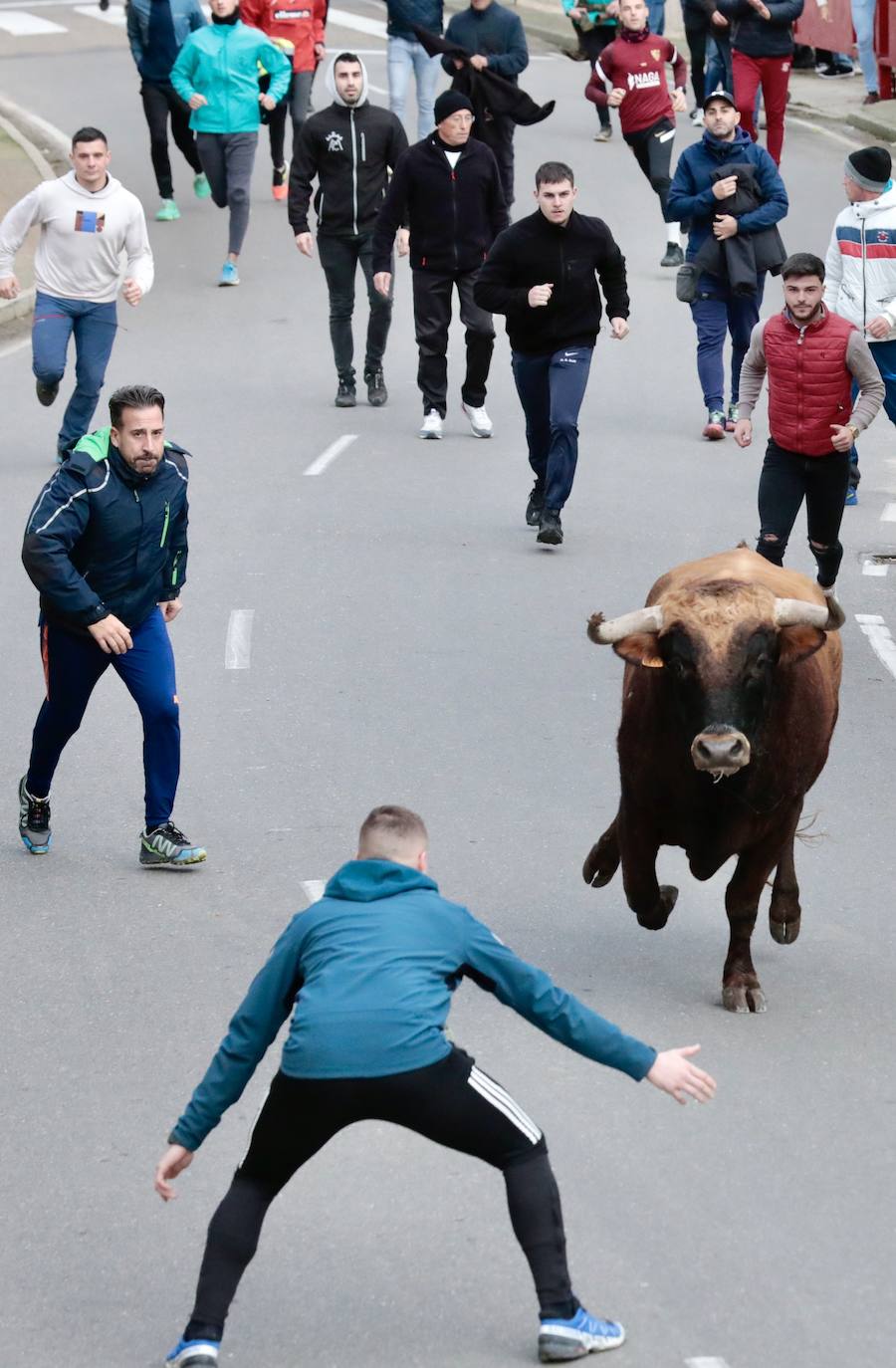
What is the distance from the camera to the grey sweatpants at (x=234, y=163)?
22203mm

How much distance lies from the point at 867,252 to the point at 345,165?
578 cm

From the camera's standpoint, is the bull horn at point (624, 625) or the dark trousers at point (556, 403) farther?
the dark trousers at point (556, 403)

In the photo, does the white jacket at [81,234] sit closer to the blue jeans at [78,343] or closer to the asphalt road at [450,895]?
the blue jeans at [78,343]

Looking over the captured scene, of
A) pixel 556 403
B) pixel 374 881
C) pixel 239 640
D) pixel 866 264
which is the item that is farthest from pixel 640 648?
pixel 866 264

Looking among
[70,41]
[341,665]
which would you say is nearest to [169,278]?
[341,665]

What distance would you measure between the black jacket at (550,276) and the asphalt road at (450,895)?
1.41 metres

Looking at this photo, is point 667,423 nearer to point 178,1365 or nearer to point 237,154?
point 237,154

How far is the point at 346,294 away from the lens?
59.9 ft

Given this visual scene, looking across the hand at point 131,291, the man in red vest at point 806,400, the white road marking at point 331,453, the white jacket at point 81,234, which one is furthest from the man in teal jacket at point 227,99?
the man in red vest at point 806,400

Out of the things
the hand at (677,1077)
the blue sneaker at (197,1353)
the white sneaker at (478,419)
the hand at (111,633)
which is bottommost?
the white sneaker at (478,419)

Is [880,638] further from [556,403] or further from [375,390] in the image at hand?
[375,390]

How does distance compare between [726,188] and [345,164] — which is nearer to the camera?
[726,188]

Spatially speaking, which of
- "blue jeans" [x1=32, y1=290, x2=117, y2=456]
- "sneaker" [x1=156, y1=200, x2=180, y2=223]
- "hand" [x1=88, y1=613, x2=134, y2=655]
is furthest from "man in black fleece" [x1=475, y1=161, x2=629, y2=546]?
"sneaker" [x1=156, y1=200, x2=180, y2=223]

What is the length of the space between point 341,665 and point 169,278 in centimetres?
1209
